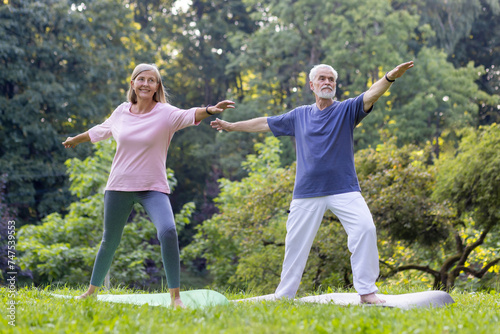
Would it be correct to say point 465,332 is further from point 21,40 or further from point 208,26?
point 208,26

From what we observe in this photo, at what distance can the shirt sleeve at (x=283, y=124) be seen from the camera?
5.04 m

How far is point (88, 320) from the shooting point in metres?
3.28

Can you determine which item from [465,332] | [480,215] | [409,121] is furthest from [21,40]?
[465,332]

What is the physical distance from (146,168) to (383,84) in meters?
2.00

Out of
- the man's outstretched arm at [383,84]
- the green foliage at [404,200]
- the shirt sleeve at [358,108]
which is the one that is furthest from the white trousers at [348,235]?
the green foliage at [404,200]

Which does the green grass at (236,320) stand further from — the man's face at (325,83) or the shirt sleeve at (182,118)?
the man's face at (325,83)

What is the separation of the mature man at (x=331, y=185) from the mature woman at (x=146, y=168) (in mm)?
869

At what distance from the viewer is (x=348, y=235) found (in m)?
4.50

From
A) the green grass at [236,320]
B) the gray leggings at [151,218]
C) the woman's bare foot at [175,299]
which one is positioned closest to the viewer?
the green grass at [236,320]

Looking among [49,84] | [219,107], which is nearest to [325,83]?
Result: [219,107]

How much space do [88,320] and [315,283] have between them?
6.78 m

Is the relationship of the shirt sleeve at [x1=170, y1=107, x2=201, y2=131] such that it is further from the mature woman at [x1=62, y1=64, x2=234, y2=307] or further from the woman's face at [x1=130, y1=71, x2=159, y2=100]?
the woman's face at [x1=130, y1=71, x2=159, y2=100]

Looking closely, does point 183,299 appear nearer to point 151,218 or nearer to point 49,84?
point 151,218

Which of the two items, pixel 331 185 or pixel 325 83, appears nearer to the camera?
pixel 331 185
